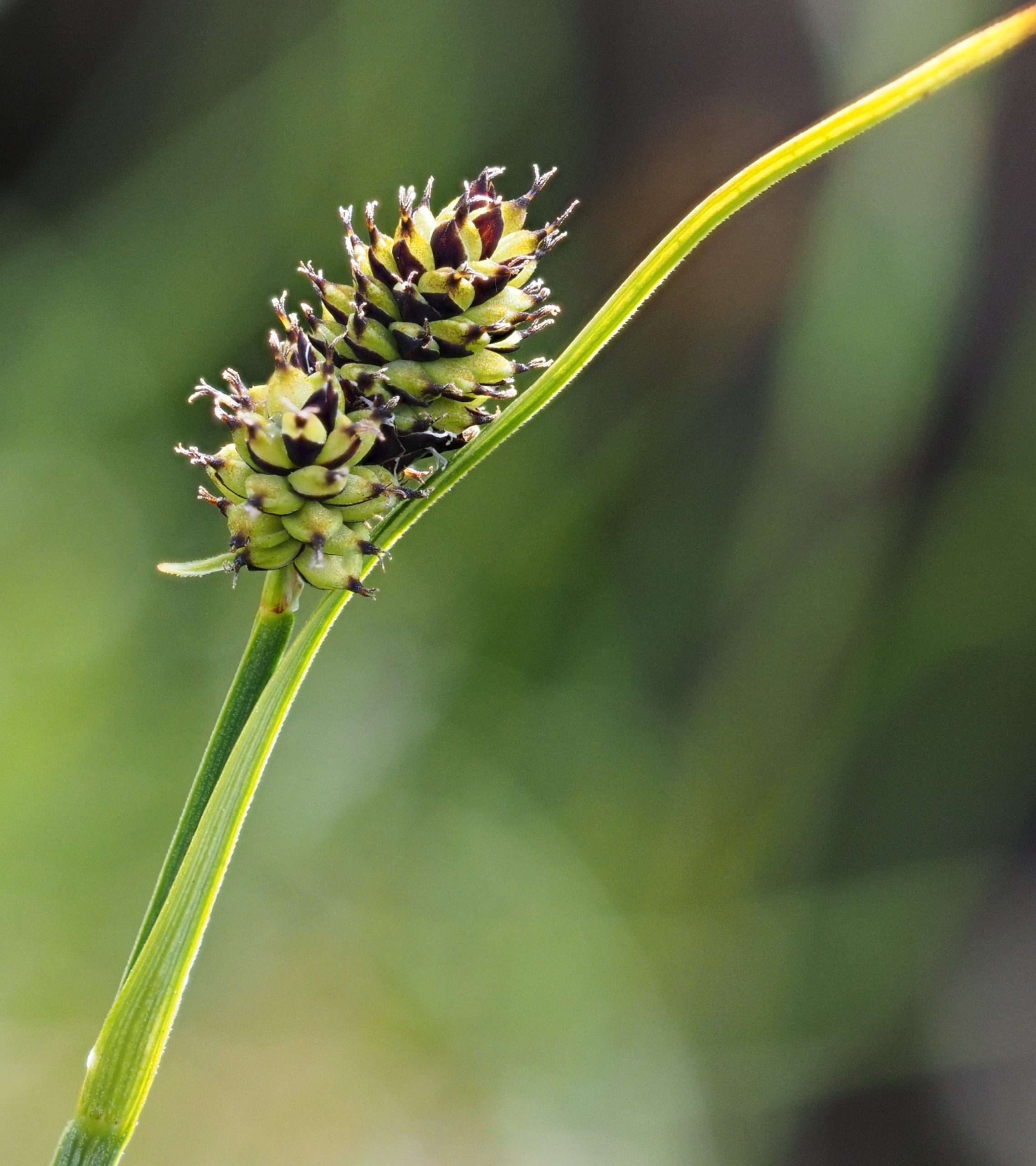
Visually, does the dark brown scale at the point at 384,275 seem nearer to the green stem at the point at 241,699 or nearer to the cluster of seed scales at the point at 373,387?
the cluster of seed scales at the point at 373,387

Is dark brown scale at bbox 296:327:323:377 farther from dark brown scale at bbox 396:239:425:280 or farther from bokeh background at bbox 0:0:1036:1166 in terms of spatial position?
bokeh background at bbox 0:0:1036:1166

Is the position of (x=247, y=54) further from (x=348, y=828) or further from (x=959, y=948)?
(x=959, y=948)

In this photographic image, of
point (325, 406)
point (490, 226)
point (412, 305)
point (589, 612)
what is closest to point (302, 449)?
point (325, 406)

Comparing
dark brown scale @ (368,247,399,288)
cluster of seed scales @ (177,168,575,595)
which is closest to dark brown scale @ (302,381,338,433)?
cluster of seed scales @ (177,168,575,595)

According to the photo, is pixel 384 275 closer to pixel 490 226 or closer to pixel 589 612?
pixel 490 226

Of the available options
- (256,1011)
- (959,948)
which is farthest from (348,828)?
(959,948)

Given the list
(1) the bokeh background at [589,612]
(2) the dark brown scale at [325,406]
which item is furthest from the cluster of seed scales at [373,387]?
(1) the bokeh background at [589,612]
